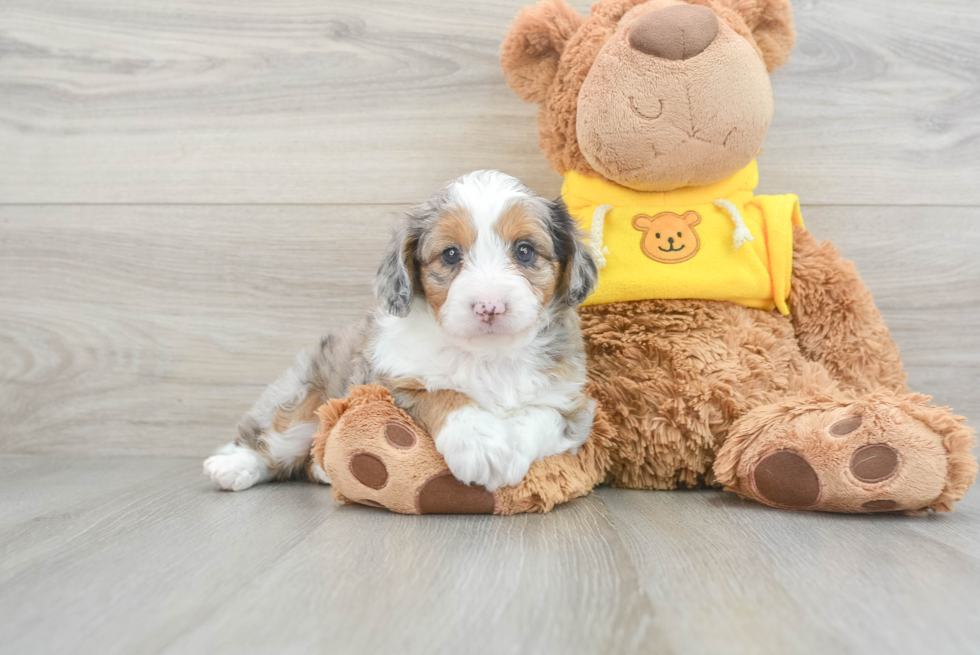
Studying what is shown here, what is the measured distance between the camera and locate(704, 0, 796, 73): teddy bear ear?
75.5 inches

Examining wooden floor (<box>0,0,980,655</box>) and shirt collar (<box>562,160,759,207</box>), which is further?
wooden floor (<box>0,0,980,655</box>)

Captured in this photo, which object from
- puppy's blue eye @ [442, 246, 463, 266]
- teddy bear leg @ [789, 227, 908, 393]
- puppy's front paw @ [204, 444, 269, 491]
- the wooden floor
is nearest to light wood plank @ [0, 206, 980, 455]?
the wooden floor

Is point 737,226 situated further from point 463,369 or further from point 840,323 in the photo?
point 463,369

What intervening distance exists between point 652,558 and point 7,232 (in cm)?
247

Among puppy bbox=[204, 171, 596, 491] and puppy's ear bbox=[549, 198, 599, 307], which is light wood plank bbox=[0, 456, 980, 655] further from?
puppy's ear bbox=[549, 198, 599, 307]

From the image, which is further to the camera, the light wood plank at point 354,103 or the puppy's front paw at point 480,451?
the light wood plank at point 354,103

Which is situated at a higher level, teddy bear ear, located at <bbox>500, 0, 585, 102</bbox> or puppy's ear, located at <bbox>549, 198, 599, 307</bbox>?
teddy bear ear, located at <bbox>500, 0, 585, 102</bbox>

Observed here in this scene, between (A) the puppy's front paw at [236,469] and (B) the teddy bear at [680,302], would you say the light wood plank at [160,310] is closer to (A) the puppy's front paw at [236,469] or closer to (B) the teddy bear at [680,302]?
(A) the puppy's front paw at [236,469]

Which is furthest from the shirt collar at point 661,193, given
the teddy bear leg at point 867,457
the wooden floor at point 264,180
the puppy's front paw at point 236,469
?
the puppy's front paw at point 236,469

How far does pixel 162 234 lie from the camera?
2.51 m

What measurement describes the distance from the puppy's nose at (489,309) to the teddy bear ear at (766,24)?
3.47 ft

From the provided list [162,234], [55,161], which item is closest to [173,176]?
[162,234]

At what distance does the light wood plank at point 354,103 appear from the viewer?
2350 mm

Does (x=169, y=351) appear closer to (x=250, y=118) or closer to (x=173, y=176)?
(x=173, y=176)
